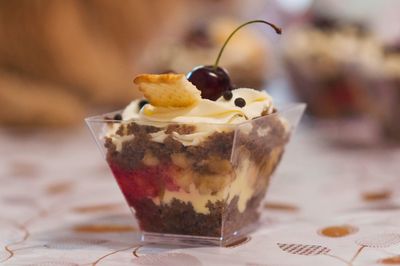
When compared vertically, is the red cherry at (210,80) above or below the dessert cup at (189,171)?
above

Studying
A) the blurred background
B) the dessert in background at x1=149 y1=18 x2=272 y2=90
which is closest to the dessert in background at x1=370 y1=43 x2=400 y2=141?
the blurred background

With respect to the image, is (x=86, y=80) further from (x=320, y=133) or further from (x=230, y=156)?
(x=230, y=156)

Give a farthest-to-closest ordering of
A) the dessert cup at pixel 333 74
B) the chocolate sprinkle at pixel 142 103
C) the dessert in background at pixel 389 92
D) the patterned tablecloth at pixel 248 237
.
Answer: the dessert cup at pixel 333 74 → the dessert in background at pixel 389 92 → the chocolate sprinkle at pixel 142 103 → the patterned tablecloth at pixel 248 237

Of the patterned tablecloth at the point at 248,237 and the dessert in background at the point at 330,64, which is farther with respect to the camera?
the dessert in background at the point at 330,64

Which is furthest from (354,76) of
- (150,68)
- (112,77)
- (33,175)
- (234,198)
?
(234,198)

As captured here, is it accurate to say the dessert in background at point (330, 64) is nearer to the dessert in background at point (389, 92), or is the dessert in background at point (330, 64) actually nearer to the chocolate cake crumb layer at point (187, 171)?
the dessert in background at point (389, 92)

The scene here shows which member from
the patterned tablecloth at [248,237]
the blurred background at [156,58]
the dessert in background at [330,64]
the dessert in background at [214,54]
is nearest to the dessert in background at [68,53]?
the blurred background at [156,58]

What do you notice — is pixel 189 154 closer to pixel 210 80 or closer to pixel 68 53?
pixel 210 80
